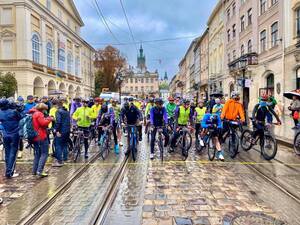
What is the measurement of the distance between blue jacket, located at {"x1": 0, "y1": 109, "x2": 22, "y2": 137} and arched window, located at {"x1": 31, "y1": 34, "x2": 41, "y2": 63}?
33.9 m

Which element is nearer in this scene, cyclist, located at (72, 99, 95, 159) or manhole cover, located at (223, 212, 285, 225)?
manhole cover, located at (223, 212, 285, 225)

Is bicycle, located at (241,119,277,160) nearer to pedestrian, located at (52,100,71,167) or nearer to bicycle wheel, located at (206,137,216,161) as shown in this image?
bicycle wheel, located at (206,137,216,161)

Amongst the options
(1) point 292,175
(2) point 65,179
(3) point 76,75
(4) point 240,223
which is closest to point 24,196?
(2) point 65,179

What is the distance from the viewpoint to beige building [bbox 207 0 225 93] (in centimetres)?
4331

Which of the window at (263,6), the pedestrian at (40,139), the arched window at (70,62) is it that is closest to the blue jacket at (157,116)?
the pedestrian at (40,139)

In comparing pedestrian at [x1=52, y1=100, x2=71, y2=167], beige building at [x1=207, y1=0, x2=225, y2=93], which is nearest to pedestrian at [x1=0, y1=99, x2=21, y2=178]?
pedestrian at [x1=52, y1=100, x2=71, y2=167]

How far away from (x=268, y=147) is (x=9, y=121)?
7037 mm

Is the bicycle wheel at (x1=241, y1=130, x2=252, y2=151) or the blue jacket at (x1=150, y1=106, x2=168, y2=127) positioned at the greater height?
the blue jacket at (x1=150, y1=106, x2=168, y2=127)

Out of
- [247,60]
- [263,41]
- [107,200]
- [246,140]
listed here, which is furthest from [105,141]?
[247,60]

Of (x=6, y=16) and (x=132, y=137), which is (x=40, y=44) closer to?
(x=6, y=16)

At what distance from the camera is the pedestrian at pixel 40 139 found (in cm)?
724

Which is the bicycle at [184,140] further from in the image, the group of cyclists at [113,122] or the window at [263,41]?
the window at [263,41]

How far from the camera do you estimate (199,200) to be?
17.5 feet

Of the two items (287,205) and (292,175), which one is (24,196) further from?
(292,175)
